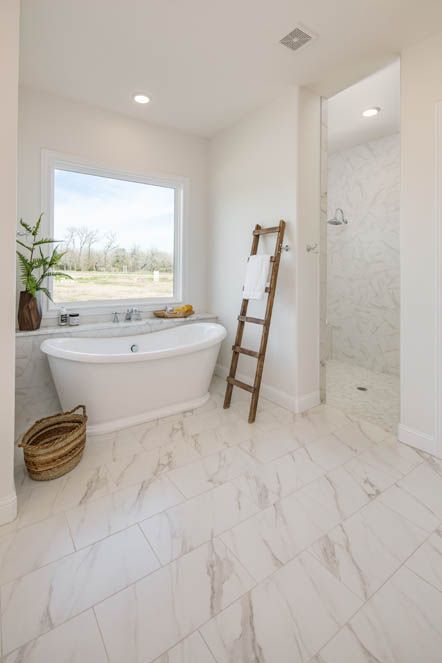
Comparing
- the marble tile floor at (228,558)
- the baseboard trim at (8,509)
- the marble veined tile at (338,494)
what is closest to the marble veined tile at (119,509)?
the marble tile floor at (228,558)

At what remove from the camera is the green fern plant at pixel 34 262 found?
8.86 feet

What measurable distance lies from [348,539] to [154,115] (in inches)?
146

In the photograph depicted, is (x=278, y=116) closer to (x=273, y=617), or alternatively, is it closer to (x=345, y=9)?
(x=345, y=9)

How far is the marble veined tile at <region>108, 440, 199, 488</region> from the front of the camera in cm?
202

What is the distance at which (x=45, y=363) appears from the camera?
2.78 meters

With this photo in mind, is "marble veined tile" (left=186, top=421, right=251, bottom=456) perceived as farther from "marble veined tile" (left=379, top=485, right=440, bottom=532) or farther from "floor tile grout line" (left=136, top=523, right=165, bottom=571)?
"marble veined tile" (left=379, top=485, right=440, bottom=532)

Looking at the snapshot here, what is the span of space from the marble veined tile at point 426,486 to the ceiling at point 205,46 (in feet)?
8.80

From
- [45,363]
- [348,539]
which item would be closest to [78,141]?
[45,363]

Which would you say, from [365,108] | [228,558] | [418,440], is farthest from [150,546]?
[365,108]

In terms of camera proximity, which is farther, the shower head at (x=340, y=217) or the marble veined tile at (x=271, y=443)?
the shower head at (x=340, y=217)

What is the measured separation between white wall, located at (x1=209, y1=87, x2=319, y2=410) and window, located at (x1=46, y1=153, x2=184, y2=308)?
1.78 feet

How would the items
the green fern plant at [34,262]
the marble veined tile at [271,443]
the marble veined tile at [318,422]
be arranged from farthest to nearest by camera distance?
the green fern plant at [34,262] → the marble veined tile at [318,422] → the marble veined tile at [271,443]

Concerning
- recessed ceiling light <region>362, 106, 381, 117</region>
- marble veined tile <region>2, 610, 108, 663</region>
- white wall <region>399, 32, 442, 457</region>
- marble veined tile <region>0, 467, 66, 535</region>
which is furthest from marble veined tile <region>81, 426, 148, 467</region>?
recessed ceiling light <region>362, 106, 381, 117</region>

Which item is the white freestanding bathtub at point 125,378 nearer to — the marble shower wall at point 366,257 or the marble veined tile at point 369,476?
the marble veined tile at point 369,476
